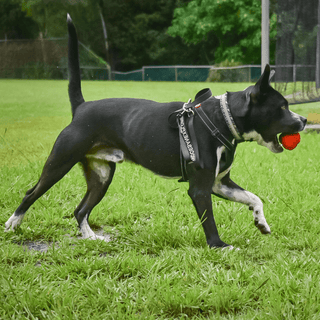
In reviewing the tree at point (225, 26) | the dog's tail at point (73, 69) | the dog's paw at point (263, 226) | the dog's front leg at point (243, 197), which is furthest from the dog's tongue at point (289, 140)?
the tree at point (225, 26)

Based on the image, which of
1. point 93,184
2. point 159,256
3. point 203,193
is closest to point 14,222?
point 93,184

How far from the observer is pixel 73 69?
3.04 meters

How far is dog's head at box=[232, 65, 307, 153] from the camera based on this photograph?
102 inches

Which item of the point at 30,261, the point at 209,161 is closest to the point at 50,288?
the point at 30,261

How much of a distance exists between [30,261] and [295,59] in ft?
21.7

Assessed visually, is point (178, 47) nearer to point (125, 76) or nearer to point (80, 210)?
point (125, 76)

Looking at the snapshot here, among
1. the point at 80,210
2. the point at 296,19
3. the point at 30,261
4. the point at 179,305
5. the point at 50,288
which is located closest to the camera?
the point at 179,305

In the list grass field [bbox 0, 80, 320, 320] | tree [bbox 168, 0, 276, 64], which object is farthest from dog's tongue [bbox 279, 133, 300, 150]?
tree [bbox 168, 0, 276, 64]

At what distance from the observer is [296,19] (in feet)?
24.4

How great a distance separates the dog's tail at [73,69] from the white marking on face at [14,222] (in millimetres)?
977

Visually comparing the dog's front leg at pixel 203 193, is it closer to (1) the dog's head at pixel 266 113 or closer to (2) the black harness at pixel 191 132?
(2) the black harness at pixel 191 132

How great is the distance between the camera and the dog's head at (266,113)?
2.58m

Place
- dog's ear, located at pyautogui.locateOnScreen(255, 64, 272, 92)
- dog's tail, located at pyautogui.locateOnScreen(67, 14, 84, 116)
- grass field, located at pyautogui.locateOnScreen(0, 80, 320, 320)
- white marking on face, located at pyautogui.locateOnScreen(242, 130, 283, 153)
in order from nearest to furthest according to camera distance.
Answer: grass field, located at pyautogui.locateOnScreen(0, 80, 320, 320)
dog's ear, located at pyautogui.locateOnScreen(255, 64, 272, 92)
white marking on face, located at pyautogui.locateOnScreen(242, 130, 283, 153)
dog's tail, located at pyautogui.locateOnScreen(67, 14, 84, 116)

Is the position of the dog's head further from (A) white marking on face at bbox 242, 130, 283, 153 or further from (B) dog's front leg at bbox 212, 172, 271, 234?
(B) dog's front leg at bbox 212, 172, 271, 234
